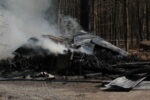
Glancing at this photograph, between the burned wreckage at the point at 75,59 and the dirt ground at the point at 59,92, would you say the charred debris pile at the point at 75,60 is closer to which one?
the burned wreckage at the point at 75,59

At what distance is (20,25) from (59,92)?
26.3 ft

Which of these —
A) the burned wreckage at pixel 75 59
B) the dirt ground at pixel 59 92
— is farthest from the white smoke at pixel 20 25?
the dirt ground at pixel 59 92

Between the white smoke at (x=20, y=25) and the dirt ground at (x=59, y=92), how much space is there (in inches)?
132

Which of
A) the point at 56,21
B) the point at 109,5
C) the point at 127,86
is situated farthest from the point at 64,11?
the point at 127,86

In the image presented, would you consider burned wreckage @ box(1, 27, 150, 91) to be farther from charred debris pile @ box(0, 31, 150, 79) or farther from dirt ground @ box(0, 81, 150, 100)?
dirt ground @ box(0, 81, 150, 100)

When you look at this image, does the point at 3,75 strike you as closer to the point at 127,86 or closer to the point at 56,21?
the point at 127,86

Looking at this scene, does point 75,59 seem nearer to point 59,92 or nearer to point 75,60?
point 75,60

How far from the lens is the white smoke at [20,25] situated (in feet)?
47.6

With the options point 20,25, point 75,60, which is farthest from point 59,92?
point 20,25

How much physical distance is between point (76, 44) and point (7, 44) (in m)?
3.17

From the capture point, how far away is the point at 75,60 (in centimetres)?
1276

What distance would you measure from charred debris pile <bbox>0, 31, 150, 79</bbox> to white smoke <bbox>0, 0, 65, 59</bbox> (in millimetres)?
463

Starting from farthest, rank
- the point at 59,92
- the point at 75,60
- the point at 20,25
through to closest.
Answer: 1. the point at 20,25
2. the point at 75,60
3. the point at 59,92

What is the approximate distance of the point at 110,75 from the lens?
1205 centimetres
